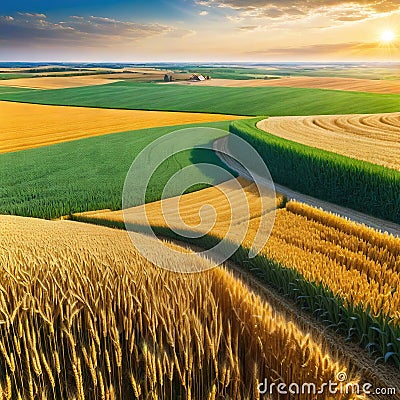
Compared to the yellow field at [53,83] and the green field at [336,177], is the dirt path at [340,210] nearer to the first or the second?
the green field at [336,177]

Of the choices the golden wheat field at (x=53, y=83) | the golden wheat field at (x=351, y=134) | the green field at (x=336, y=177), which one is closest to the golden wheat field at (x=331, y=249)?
the green field at (x=336, y=177)

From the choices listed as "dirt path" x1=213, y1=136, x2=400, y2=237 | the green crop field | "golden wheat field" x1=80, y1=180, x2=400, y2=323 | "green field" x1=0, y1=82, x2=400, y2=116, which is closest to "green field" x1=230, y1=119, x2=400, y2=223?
"dirt path" x1=213, y1=136, x2=400, y2=237

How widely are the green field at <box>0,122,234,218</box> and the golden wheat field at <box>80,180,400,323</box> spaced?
1.82m

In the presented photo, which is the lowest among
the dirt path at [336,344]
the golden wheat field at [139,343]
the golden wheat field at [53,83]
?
the dirt path at [336,344]

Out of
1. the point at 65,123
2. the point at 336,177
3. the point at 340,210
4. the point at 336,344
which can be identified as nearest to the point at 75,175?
the point at 336,177

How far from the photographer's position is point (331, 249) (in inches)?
309

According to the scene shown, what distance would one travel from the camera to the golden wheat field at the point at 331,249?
5.91 metres

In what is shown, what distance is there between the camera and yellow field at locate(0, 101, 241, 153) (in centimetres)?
3350

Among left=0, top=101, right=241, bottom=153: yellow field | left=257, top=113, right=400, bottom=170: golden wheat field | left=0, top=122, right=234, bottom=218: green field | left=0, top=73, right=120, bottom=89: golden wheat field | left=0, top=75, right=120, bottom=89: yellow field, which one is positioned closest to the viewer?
left=0, top=122, right=234, bottom=218: green field

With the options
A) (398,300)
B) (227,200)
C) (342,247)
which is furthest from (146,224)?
(398,300)

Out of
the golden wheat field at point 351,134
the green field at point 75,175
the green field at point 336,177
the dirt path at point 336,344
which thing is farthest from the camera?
the golden wheat field at point 351,134

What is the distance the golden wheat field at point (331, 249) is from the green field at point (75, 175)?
71.8 inches

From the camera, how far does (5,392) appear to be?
2.98m

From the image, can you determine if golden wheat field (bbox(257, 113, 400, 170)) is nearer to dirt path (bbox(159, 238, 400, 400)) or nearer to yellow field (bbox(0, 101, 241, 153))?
dirt path (bbox(159, 238, 400, 400))
